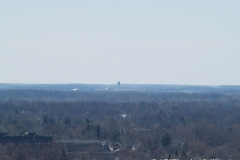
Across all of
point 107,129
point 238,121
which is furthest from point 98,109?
point 107,129

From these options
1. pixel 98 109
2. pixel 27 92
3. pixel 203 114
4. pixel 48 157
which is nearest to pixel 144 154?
pixel 48 157

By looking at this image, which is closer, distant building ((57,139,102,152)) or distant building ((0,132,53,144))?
distant building ((57,139,102,152))

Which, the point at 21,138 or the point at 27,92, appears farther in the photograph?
the point at 27,92

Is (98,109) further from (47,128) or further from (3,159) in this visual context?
(3,159)

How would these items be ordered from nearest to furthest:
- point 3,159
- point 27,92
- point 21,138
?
point 3,159 < point 21,138 < point 27,92

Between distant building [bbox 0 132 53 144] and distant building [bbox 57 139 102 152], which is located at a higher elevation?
distant building [bbox 0 132 53 144]

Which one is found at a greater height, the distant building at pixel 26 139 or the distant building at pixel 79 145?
the distant building at pixel 26 139

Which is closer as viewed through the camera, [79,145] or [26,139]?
[79,145]

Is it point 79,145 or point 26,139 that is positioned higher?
point 26,139

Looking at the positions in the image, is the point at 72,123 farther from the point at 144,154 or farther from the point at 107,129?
the point at 144,154

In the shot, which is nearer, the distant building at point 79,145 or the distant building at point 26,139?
the distant building at point 79,145

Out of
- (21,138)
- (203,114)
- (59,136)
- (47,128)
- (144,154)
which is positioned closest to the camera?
(144,154)
